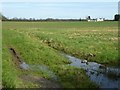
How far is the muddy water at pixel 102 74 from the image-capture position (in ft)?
59.5

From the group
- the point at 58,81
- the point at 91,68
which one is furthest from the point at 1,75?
the point at 91,68

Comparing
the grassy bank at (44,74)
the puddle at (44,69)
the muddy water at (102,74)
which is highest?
the grassy bank at (44,74)

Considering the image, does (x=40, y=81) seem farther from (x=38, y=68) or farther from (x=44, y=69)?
(x=38, y=68)

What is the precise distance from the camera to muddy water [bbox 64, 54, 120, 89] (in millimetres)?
18133


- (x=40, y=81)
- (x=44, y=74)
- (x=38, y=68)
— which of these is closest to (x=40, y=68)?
(x=38, y=68)

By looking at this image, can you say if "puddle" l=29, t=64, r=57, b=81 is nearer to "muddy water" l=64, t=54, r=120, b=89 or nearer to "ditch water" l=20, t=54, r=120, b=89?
"ditch water" l=20, t=54, r=120, b=89

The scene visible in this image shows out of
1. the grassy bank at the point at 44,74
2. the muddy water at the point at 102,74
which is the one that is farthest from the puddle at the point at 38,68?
the muddy water at the point at 102,74

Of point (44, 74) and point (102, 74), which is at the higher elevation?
point (44, 74)

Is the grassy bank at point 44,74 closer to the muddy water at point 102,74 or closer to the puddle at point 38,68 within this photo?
the puddle at point 38,68

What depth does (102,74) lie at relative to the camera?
20906mm

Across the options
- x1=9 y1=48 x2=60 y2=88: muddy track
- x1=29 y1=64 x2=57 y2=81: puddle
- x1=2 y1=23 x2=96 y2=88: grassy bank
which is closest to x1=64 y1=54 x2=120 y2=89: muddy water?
x1=2 y1=23 x2=96 y2=88: grassy bank

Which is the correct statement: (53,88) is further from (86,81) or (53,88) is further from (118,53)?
(118,53)

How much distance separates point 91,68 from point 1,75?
25.3ft

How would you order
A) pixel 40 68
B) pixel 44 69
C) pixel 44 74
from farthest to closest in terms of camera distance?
pixel 40 68
pixel 44 69
pixel 44 74
